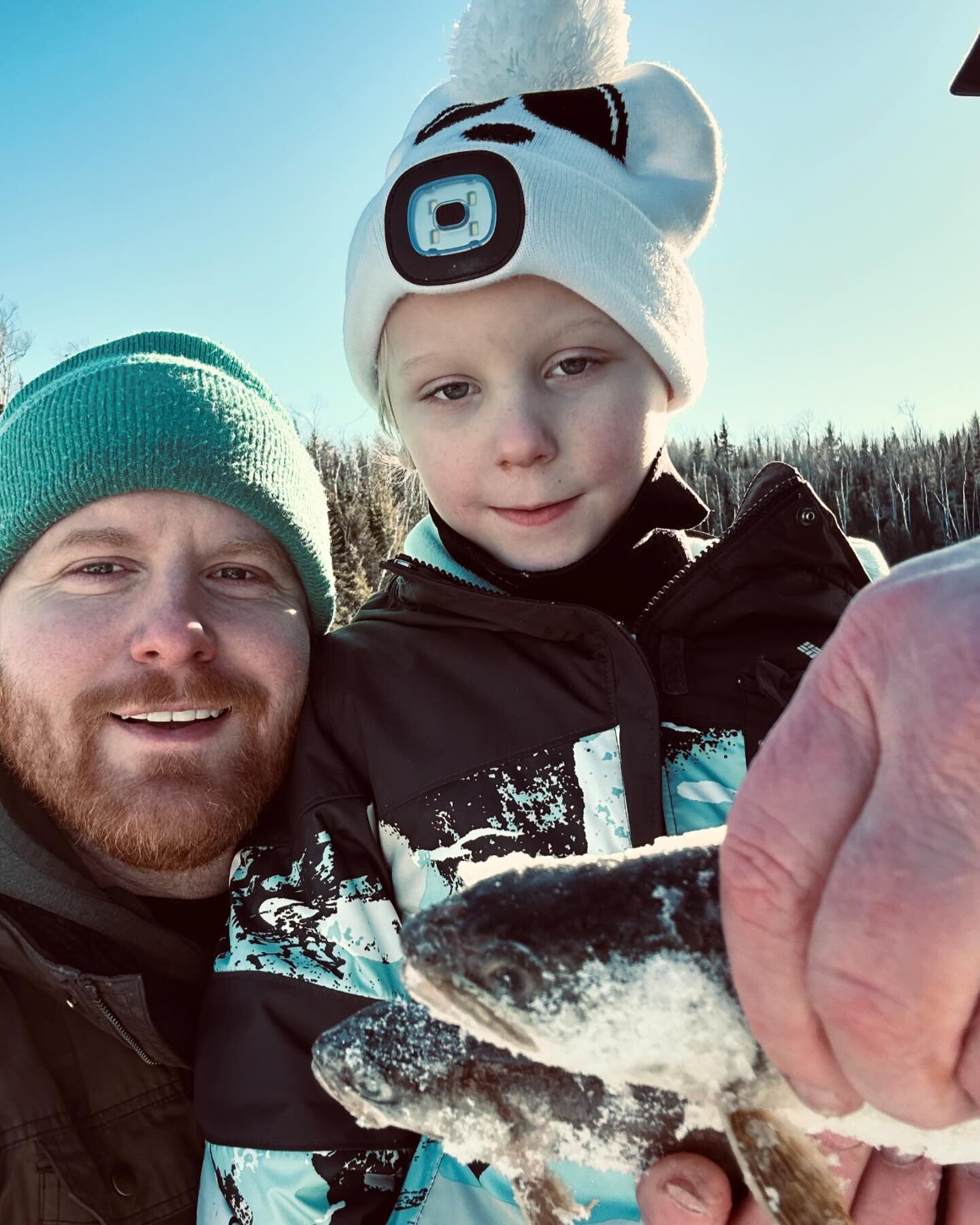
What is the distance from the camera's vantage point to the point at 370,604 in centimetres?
349

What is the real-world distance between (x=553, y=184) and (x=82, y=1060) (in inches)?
125

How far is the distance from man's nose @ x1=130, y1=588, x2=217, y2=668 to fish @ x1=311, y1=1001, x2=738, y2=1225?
1.37 meters

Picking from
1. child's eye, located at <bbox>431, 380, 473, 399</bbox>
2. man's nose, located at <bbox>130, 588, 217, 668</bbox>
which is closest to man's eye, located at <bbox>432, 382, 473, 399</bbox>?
child's eye, located at <bbox>431, 380, 473, 399</bbox>

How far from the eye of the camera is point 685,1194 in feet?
4.61

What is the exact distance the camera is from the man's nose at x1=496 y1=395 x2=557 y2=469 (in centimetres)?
264

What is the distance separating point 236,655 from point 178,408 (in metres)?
0.88

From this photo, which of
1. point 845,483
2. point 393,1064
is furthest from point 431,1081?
point 845,483

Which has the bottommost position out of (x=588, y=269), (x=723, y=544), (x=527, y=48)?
(x=723, y=544)

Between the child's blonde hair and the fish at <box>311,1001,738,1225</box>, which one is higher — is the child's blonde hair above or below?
above

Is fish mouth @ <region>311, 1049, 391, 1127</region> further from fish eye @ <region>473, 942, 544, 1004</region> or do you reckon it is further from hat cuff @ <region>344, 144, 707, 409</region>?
hat cuff @ <region>344, 144, 707, 409</region>

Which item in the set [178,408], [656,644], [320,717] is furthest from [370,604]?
[656,644]

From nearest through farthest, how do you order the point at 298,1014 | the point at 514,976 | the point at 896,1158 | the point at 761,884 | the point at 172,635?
the point at 761,884 < the point at 514,976 < the point at 896,1158 < the point at 298,1014 < the point at 172,635

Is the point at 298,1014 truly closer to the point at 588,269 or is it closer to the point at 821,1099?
the point at 821,1099

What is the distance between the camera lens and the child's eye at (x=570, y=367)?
279 cm
